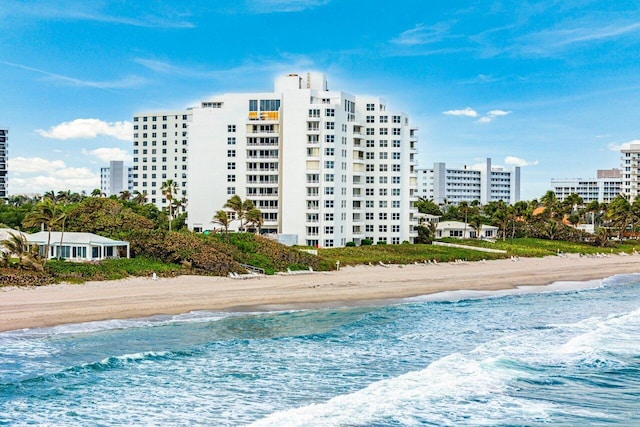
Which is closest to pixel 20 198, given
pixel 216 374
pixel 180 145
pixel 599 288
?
pixel 180 145

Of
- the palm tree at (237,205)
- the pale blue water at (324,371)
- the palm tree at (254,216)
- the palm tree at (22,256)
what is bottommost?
the pale blue water at (324,371)

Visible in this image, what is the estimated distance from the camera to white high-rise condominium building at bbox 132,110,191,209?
13075 centimetres

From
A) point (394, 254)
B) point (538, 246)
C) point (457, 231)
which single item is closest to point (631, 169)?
point (457, 231)

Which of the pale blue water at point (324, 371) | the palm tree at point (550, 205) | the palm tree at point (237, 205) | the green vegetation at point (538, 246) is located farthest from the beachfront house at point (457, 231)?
the pale blue water at point (324, 371)

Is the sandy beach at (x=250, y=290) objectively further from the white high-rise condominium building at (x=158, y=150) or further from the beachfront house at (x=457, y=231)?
the white high-rise condominium building at (x=158, y=150)

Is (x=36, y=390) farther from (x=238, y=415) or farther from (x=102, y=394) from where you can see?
(x=238, y=415)

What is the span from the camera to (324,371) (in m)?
26.1

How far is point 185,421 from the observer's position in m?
20.0

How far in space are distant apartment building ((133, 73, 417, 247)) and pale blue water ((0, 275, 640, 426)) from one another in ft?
110

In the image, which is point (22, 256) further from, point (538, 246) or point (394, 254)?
point (538, 246)

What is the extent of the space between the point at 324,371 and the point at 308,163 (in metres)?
47.5

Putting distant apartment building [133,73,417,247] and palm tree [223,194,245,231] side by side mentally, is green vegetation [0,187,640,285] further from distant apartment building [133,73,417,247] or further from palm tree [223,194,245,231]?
distant apartment building [133,73,417,247]

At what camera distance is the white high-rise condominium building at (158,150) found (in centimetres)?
13075

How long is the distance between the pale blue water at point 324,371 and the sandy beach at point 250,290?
7.74ft
